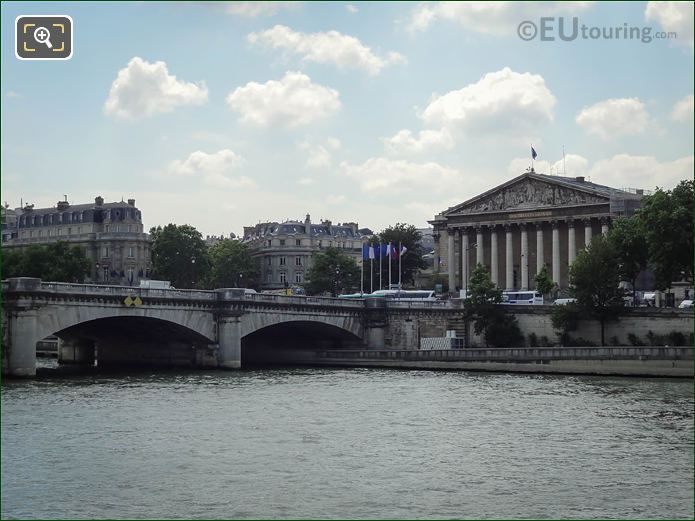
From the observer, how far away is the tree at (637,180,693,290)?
8075cm

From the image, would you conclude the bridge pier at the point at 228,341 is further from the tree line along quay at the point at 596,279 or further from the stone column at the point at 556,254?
the stone column at the point at 556,254

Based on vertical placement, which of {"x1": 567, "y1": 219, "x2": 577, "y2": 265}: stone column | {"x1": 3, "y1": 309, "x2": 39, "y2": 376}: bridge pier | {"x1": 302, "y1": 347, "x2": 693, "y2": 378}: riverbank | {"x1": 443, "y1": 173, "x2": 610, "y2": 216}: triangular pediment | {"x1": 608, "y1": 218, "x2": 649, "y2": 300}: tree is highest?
{"x1": 443, "y1": 173, "x2": 610, "y2": 216}: triangular pediment

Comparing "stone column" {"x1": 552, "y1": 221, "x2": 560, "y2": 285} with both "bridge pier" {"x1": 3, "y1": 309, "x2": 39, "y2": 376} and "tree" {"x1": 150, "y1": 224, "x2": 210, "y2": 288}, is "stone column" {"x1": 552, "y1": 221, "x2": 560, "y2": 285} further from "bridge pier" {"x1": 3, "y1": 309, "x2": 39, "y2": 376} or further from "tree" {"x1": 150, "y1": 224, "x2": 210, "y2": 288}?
"bridge pier" {"x1": 3, "y1": 309, "x2": 39, "y2": 376}

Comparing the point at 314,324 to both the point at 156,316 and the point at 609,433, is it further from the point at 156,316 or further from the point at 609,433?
the point at 609,433

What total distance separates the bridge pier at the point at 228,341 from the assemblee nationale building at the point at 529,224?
148 feet

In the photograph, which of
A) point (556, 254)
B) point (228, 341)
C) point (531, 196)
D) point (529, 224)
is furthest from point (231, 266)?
point (228, 341)

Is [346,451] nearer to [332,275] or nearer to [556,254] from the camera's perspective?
[556,254]

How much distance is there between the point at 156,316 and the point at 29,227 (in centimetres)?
8068

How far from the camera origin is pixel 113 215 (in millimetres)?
143250

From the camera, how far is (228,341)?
268ft

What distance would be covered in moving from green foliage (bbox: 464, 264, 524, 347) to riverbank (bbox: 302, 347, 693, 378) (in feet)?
39.8

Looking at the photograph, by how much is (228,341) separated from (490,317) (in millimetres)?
23839

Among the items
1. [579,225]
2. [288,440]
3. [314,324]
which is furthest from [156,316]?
[579,225]

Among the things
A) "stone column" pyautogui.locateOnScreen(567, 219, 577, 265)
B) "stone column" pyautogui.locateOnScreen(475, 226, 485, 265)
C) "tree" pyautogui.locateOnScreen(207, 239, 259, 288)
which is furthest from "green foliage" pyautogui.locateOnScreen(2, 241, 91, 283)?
"stone column" pyautogui.locateOnScreen(567, 219, 577, 265)
